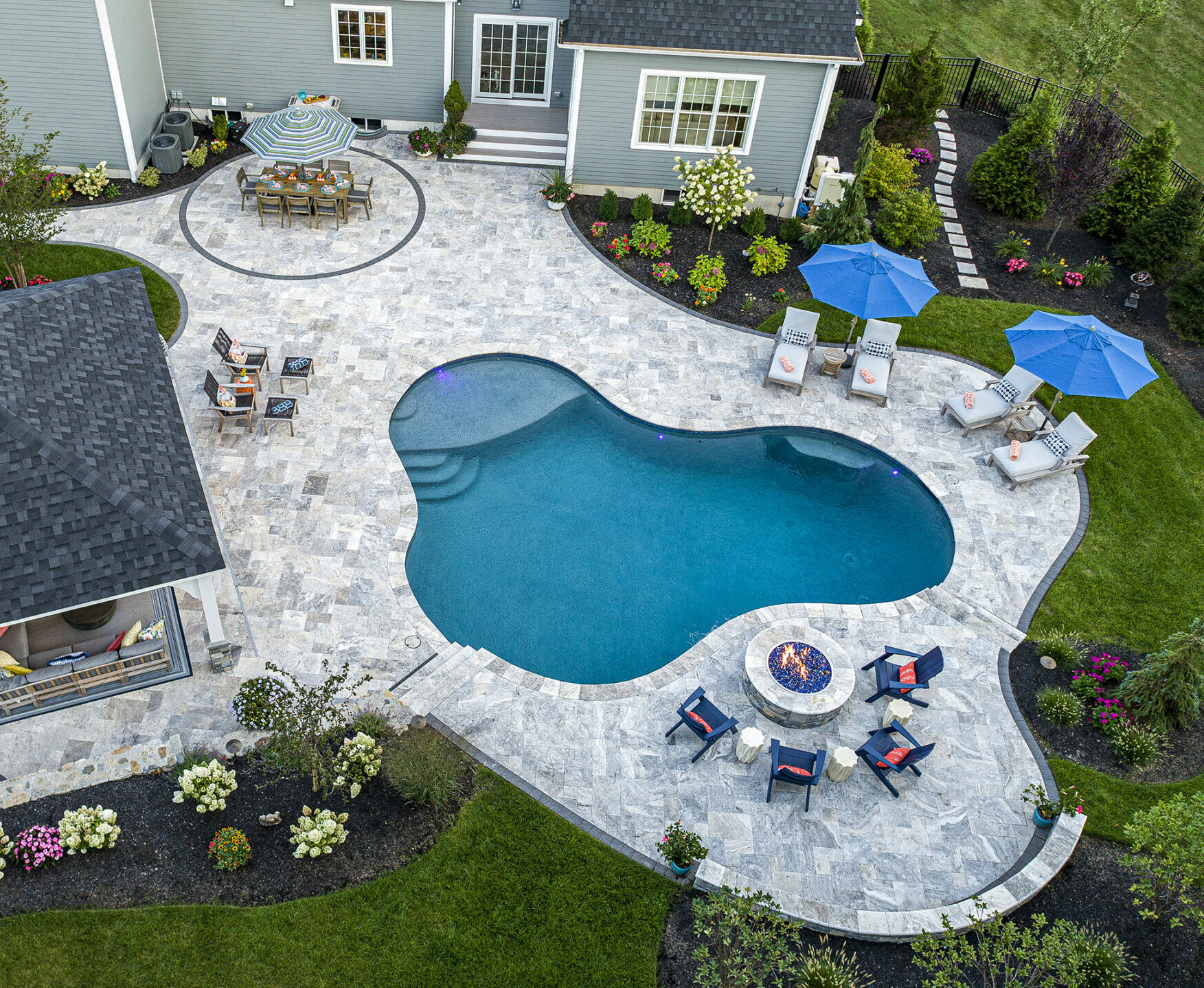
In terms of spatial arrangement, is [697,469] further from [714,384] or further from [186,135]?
[186,135]

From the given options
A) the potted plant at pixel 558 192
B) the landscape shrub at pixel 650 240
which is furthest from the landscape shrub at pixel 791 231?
the potted plant at pixel 558 192

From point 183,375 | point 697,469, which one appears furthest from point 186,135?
point 697,469

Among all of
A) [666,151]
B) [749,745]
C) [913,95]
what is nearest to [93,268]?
[666,151]

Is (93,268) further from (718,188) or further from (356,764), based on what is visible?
(718,188)

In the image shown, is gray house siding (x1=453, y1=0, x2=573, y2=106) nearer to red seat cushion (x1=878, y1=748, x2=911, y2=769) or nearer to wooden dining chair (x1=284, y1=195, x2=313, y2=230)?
wooden dining chair (x1=284, y1=195, x2=313, y2=230)

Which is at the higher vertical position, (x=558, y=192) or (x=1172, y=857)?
(x=558, y=192)

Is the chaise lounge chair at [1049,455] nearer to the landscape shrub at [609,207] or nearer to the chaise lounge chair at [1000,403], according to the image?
Result: the chaise lounge chair at [1000,403]
